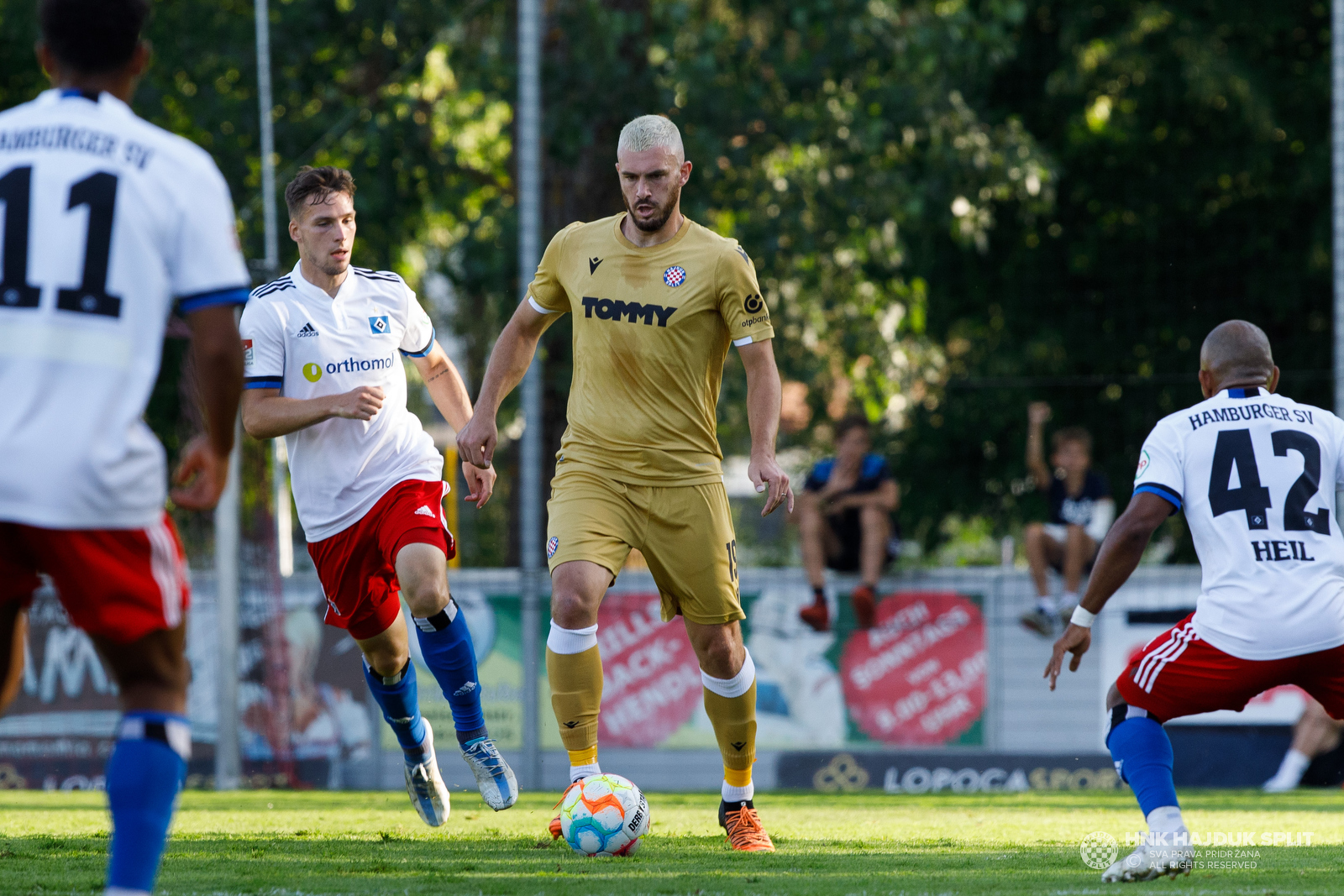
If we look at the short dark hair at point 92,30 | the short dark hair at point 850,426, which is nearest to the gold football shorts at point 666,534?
the short dark hair at point 92,30

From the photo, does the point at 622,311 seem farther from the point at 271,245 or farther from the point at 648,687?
the point at 271,245

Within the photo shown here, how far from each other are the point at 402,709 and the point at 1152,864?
3.00 meters

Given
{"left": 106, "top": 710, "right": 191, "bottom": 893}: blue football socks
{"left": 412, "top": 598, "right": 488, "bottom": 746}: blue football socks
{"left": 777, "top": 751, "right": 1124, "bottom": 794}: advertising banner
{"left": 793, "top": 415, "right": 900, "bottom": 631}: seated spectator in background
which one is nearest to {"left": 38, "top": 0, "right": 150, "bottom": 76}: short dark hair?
{"left": 106, "top": 710, "right": 191, "bottom": 893}: blue football socks

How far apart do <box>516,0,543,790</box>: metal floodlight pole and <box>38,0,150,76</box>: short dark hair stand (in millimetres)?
7269

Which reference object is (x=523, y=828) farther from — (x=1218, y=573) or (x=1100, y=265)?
(x=1100, y=265)

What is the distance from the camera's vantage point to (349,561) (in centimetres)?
589

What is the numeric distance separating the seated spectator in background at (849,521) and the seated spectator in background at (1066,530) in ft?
3.74

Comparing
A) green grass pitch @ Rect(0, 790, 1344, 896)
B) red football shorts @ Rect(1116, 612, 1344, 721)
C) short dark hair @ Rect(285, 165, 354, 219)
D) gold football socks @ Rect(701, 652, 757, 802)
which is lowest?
green grass pitch @ Rect(0, 790, 1344, 896)

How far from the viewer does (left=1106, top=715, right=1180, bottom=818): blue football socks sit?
4.71 metres

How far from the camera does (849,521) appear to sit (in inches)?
446

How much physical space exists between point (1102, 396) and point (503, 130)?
7558 mm

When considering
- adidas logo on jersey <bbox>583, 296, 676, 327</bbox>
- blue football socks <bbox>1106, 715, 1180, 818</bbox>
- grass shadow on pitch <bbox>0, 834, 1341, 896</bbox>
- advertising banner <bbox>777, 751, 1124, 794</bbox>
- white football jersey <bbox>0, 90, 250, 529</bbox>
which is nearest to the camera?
white football jersey <bbox>0, 90, 250, 529</bbox>

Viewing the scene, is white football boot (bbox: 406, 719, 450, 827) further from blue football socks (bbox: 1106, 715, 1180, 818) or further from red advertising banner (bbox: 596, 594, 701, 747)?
red advertising banner (bbox: 596, 594, 701, 747)

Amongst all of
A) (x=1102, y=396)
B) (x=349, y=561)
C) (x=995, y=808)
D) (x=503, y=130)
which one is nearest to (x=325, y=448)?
(x=349, y=561)
